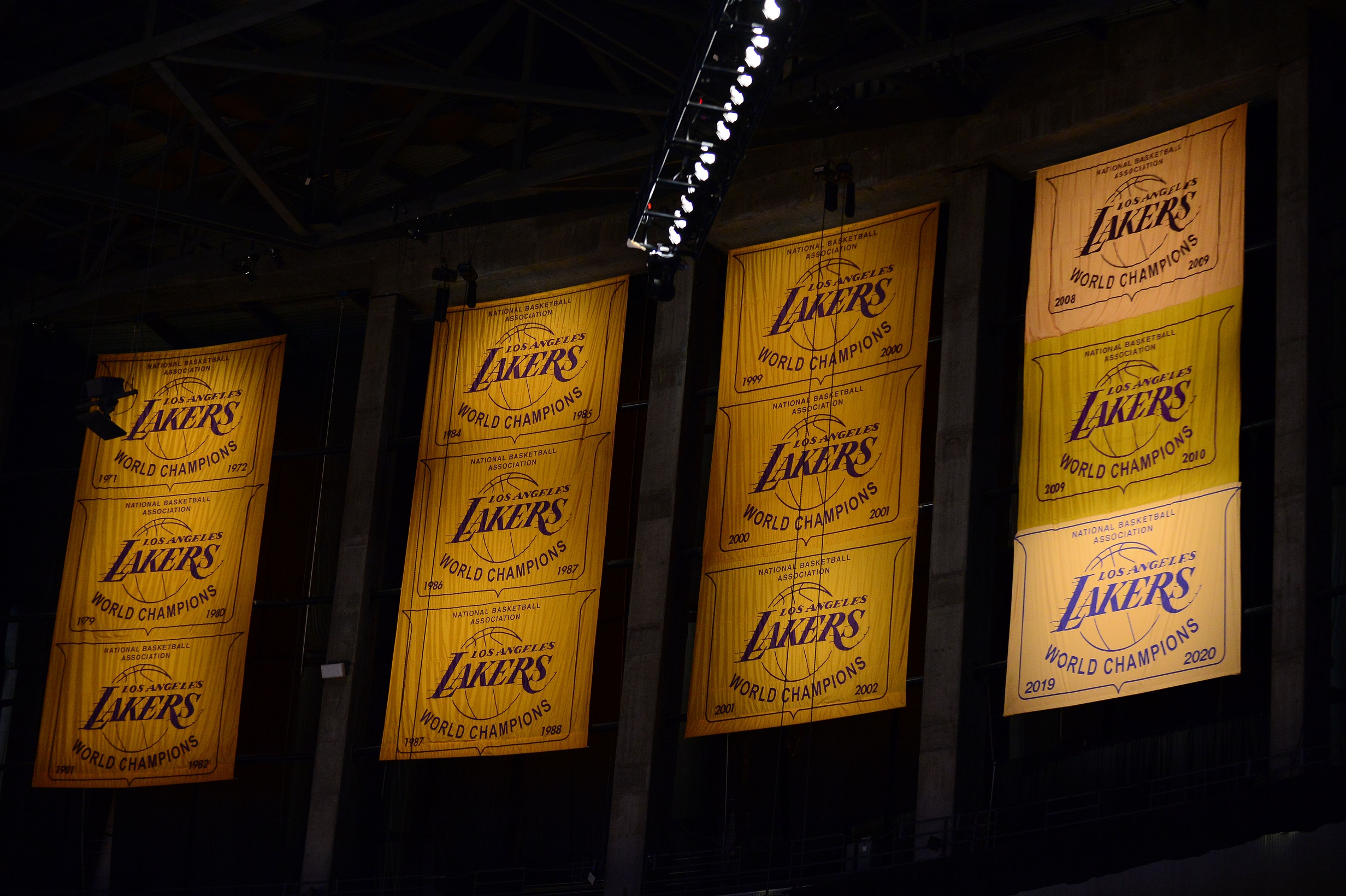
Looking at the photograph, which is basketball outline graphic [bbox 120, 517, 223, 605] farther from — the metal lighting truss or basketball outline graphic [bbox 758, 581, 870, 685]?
the metal lighting truss

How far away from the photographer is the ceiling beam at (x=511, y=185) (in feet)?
61.6

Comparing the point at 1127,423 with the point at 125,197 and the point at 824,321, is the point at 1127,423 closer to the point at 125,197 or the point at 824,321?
the point at 824,321

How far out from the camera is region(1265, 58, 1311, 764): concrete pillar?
48.6 feet

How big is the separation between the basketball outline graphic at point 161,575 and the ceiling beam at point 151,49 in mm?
6373

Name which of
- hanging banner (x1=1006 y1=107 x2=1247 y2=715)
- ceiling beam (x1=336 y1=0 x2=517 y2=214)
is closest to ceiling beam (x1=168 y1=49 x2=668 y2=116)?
ceiling beam (x1=336 y1=0 x2=517 y2=214)

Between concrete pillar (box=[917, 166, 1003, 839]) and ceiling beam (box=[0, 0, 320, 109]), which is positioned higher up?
ceiling beam (box=[0, 0, 320, 109])

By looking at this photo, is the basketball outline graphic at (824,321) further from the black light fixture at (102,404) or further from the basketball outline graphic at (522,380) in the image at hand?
the black light fixture at (102,404)

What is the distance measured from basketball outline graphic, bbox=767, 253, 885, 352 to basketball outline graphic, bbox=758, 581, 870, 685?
2847 millimetres

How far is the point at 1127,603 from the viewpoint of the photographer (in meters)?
15.8

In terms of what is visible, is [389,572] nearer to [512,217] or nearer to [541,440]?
[541,440]

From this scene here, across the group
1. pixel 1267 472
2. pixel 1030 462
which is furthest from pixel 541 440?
pixel 1267 472

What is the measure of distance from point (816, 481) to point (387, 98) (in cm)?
769

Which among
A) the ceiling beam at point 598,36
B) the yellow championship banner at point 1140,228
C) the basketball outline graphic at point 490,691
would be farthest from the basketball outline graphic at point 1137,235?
the basketball outline graphic at point 490,691

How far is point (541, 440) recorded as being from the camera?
20.6 metres
